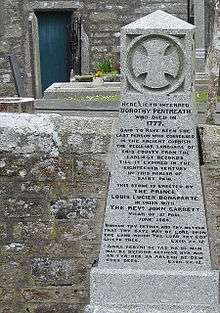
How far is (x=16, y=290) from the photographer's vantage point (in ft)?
17.6

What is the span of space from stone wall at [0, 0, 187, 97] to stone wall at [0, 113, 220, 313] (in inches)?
414

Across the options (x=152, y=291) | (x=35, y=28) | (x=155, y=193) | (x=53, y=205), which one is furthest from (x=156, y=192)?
(x=35, y=28)

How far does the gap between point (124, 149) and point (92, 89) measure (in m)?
7.40

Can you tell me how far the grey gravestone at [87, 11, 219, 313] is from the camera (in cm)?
471

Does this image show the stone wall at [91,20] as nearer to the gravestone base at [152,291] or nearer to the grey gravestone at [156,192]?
the grey gravestone at [156,192]

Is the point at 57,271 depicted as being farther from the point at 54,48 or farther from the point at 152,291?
the point at 54,48

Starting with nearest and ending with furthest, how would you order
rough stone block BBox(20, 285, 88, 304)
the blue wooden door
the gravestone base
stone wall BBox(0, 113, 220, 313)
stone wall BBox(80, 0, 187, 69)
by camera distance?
the gravestone base → stone wall BBox(0, 113, 220, 313) → rough stone block BBox(20, 285, 88, 304) → stone wall BBox(80, 0, 187, 69) → the blue wooden door

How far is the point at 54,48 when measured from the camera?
16484 millimetres

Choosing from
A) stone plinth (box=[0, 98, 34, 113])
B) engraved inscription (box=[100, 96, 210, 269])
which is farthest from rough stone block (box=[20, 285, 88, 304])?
stone plinth (box=[0, 98, 34, 113])

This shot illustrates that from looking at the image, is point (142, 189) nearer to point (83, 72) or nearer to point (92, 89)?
point (92, 89)

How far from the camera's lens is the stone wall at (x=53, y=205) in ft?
17.1

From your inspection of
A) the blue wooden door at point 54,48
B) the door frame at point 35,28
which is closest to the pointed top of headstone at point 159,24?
the door frame at point 35,28

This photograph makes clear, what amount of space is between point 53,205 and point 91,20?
10789 mm

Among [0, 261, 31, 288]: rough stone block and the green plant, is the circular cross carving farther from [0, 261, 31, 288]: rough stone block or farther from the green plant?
the green plant
